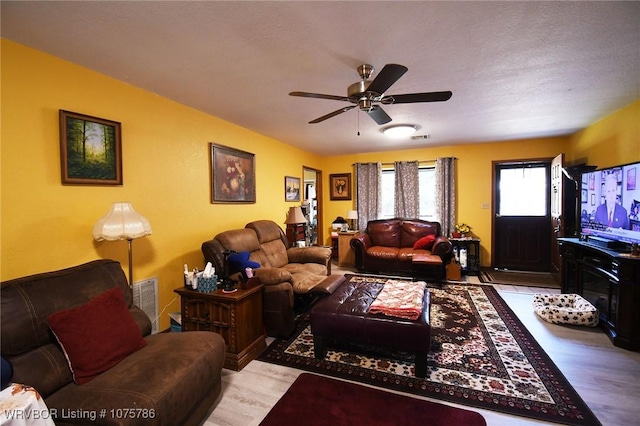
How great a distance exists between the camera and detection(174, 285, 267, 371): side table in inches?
89.3

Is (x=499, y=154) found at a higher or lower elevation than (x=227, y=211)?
higher

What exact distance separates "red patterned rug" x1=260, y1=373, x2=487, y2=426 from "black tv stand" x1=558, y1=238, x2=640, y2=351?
1905mm

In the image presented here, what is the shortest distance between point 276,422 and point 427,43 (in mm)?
2690

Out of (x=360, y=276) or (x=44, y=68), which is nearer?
(x=44, y=68)

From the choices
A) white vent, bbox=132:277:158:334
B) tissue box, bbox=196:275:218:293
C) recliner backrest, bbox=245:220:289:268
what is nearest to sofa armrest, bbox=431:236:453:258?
recliner backrest, bbox=245:220:289:268

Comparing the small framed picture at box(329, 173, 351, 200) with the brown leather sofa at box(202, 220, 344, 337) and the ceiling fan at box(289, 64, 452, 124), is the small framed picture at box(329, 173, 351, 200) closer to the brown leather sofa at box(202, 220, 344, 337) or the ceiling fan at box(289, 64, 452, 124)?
the brown leather sofa at box(202, 220, 344, 337)

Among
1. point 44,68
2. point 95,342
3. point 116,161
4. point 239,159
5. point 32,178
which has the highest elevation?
point 44,68

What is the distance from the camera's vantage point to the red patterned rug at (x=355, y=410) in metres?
1.68

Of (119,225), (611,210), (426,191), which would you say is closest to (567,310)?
(611,210)

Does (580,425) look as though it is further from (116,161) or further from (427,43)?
(116,161)

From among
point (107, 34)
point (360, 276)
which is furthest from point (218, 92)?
point (360, 276)

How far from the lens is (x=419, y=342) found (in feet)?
6.68

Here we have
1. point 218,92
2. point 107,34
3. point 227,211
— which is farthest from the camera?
point 227,211

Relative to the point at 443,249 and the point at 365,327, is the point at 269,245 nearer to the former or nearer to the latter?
the point at 365,327
